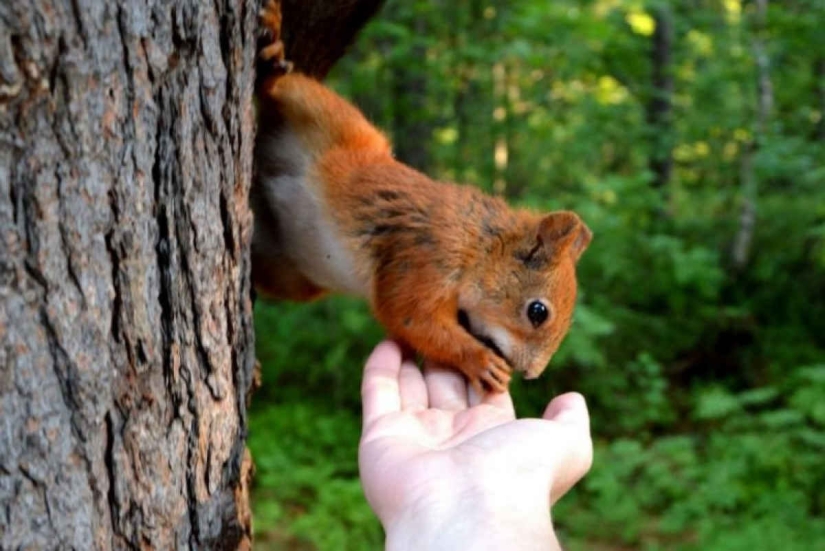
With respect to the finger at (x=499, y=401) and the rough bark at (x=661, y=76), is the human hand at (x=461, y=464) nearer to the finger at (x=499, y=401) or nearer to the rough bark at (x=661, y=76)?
the finger at (x=499, y=401)

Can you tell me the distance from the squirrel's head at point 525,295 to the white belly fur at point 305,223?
400 millimetres

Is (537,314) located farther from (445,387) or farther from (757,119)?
(757,119)

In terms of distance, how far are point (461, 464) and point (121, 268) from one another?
91 centimetres

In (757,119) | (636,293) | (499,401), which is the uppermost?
(499,401)

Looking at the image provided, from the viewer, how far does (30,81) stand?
128 centimetres

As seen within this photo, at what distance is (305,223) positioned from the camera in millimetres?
2797

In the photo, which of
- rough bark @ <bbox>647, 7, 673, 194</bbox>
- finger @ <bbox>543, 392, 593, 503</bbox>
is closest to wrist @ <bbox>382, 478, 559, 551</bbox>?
finger @ <bbox>543, 392, 593, 503</bbox>

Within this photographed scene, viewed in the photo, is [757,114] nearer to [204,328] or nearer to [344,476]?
[344,476]

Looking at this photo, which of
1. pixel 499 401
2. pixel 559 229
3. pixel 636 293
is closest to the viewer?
pixel 499 401

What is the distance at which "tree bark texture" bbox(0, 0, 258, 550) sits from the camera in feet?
4.35

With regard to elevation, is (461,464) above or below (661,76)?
above

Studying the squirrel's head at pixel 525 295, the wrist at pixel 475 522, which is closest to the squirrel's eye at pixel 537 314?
the squirrel's head at pixel 525 295

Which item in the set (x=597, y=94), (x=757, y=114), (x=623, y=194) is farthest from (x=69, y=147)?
(x=757, y=114)

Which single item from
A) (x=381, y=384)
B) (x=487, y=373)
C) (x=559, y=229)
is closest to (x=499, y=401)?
(x=487, y=373)
